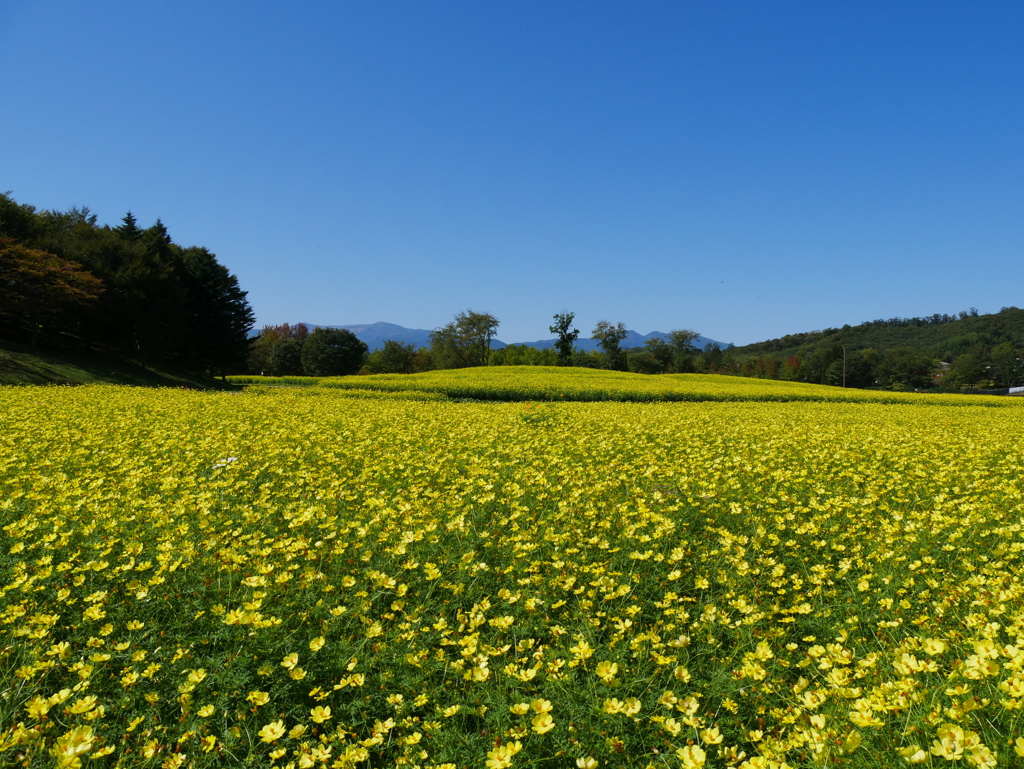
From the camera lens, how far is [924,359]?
313 ft

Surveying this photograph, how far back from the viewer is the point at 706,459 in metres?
8.01

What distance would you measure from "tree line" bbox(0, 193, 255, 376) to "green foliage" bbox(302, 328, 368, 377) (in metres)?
29.6

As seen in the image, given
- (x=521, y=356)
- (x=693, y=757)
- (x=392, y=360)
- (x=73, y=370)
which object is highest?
(x=521, y=356)

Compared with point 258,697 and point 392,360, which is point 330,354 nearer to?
point 392,360

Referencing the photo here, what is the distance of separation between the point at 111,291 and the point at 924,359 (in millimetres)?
119743

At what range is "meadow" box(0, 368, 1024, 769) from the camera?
248 centimetres

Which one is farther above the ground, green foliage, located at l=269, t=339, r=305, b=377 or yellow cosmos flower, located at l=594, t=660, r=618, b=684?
green foliage, located at l=269, t=339, r=305, b=377

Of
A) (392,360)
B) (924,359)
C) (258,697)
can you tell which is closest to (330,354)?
(392,360)

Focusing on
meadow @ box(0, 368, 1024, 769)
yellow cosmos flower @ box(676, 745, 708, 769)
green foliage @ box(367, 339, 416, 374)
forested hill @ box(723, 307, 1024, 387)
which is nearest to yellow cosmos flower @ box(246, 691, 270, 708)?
meadow @ box(0, 368, 1024, 769)

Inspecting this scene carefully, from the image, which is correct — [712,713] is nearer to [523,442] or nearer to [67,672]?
[67,672]

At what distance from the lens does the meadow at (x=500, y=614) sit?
248 centimetres

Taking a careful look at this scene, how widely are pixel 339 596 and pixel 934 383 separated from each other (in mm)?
126196

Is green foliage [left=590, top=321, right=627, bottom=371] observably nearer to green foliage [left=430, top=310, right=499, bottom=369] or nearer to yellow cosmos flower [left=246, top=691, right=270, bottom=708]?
green foliage [left=430, top=310, right=499, bottom=369]

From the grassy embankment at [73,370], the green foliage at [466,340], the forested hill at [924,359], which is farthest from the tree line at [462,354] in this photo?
the grassy embankment at [73,370]
